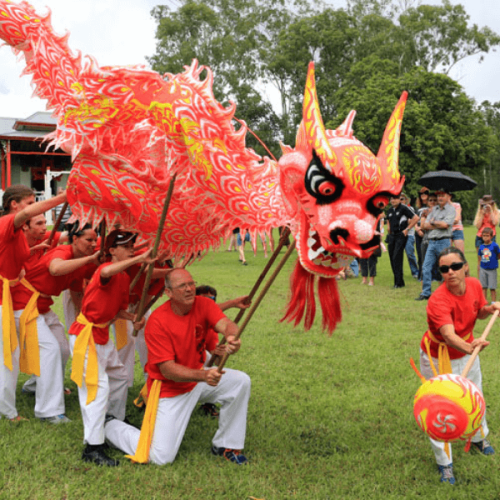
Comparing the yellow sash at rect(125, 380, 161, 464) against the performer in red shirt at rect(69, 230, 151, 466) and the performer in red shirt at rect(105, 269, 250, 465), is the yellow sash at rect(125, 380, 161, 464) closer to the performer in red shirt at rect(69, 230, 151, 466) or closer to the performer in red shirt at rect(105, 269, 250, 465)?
the performer in red shirt at rect(105, 269, 250, 465)

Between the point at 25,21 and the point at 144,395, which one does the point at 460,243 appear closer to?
the point at 144,395

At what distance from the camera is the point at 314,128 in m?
2.22

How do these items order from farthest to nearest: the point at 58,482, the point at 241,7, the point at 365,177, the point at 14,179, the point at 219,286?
the point at 241,7 < the point at 14,179 < the point at 219,286 < the point at 58,482 < the point at 365,177

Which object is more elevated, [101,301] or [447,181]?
[447,181]

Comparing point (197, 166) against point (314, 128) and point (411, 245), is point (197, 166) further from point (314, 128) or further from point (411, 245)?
point (411, 245)

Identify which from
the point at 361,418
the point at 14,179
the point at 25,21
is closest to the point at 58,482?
the point at 361,418

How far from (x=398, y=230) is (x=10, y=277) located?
6.50 meters

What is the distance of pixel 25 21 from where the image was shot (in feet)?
9.95

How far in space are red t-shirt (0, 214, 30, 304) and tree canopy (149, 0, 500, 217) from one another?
1639cm

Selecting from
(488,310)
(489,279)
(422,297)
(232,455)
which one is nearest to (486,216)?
(489,279)

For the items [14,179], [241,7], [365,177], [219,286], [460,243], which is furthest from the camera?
[241,7]

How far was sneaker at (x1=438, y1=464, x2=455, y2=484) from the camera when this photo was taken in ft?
9.55

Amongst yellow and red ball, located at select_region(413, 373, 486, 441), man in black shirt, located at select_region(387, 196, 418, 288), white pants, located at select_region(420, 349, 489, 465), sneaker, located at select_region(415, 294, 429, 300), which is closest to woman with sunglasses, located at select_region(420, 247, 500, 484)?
white pants, located at select_region(420, 349, 489, 465)

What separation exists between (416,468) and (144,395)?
5.63 ft
